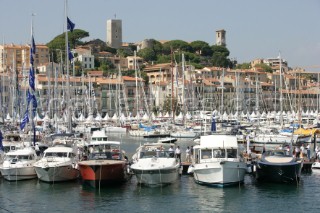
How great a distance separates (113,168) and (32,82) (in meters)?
10.9

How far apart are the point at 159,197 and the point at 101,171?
3.52 metres

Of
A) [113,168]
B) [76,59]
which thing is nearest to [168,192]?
[113,168]

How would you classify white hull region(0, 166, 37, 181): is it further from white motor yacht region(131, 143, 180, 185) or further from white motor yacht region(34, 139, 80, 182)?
white motor yacht region(131, 143, 180, 185)

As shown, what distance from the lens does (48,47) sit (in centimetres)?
17200

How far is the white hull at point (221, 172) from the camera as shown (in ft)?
108

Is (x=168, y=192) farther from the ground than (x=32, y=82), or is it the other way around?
(x=32, y=82)

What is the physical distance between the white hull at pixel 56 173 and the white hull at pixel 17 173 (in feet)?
3.25

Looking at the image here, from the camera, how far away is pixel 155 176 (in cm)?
3338

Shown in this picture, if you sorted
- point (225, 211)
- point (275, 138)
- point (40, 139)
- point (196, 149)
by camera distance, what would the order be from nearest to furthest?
1. point (225, 211)
2. point (196, 149)
3. point (40, 139)
4. point (275, 138)

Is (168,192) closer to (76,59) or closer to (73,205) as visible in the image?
(73,205)

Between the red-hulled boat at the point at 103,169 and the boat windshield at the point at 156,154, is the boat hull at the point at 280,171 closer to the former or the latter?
the boat windshield at the point at 156,154

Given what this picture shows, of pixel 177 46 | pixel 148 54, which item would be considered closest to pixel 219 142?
pixel 148 54

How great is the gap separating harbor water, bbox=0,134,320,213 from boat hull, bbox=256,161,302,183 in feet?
1.39

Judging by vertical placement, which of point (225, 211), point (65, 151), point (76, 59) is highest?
point (76, 59)
